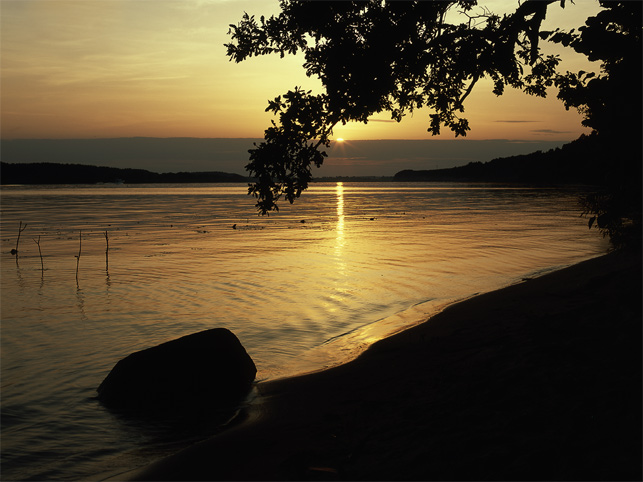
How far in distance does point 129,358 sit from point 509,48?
33.1 feet

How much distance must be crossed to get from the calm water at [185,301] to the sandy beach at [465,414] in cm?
164

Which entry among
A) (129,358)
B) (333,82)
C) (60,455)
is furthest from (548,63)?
(60,455)

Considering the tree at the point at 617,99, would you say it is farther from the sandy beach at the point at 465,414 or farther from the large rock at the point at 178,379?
the large rock at the point at 178,379

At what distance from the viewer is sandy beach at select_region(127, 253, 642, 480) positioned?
5840mm

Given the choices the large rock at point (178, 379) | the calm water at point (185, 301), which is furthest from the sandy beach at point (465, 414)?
the calm water at point (185, 301)

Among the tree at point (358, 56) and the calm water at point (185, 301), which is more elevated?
the tree at point (358, 56)

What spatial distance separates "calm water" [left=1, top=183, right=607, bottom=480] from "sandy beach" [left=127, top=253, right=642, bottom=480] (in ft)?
5.38

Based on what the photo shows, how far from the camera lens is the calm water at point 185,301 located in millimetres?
9320

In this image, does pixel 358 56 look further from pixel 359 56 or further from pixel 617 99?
pixel 617 99

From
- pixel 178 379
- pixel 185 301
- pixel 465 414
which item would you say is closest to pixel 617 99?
pixel 465 414

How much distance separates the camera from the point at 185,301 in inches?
757

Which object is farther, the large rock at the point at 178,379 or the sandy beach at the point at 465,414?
the large rock at the point at 178,379

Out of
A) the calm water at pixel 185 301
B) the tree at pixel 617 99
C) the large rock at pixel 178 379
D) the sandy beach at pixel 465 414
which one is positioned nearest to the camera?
the sandy beach at pixel 465 414

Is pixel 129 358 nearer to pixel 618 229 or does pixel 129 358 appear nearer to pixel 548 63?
pixel 618 229
